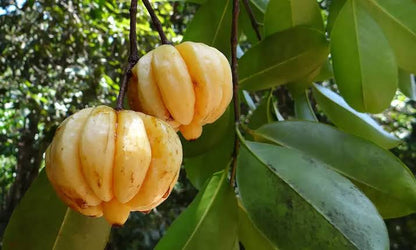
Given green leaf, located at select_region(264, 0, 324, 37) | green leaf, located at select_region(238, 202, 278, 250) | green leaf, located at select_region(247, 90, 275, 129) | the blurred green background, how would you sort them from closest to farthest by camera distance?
green leaf, located at select_region(238, 202, 278, 250)
green leaf, located at select_region(264, 0, 324, 37)
green leaf, located at select_region(247, 90, 275, 129)
the blurred green background

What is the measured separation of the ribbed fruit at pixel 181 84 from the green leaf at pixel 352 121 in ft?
1.47

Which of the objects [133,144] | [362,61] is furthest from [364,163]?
[133,144]

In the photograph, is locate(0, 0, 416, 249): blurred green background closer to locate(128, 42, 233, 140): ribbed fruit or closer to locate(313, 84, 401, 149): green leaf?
locate(313, 84, 401, 149): green leaf

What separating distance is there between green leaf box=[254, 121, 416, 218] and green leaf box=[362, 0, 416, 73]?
234 millimetres

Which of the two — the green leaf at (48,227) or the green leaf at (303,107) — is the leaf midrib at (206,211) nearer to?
the green leaf at (48,227)

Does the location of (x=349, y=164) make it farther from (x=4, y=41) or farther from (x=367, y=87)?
(x=4, y=41)

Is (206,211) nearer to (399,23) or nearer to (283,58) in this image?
(283,58)

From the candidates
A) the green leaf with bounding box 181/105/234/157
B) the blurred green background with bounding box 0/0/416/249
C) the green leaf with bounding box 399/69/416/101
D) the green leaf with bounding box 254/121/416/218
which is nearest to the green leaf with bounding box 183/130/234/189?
the green leaf with bounding box 181/105/234/157

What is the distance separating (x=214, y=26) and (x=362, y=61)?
32cm

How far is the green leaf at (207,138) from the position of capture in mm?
928

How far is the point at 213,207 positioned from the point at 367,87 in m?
0.35

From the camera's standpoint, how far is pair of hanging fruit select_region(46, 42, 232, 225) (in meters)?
0.53

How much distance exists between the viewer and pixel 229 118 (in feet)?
3.24

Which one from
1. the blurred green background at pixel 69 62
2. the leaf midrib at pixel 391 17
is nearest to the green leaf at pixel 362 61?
the leaf midrib at pixel 391 17
